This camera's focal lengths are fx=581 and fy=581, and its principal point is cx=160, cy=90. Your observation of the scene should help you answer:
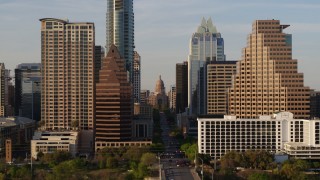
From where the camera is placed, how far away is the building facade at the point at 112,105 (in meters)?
71.4

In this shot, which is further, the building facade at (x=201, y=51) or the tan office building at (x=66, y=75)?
the building facade at (x=201, y=51)

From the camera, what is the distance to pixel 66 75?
269 feet

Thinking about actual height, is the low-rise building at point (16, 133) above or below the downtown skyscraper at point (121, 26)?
below

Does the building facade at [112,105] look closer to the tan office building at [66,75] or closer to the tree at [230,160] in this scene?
the tan office building at [66,75]

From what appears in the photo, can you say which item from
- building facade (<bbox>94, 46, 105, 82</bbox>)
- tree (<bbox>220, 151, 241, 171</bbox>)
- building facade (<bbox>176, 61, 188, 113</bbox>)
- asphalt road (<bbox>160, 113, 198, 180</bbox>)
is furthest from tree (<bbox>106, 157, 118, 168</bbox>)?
building facade (<bbox>176, 61, 188, 113</bbox>)

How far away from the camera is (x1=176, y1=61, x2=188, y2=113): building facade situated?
143 metres

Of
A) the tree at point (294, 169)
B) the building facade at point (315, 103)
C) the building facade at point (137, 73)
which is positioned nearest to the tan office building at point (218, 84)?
the building facade at point (315, 103)

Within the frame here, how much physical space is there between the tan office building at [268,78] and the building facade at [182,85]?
7312cm

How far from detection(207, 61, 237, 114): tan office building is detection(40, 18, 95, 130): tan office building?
2640cm

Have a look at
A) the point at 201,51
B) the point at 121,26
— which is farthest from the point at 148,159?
the point at 201,51

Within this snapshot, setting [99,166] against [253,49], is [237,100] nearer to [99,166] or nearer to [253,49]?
[253,49]

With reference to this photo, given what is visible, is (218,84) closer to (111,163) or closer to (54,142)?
(54,142)

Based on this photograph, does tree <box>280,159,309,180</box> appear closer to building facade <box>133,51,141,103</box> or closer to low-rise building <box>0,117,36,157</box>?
low-rise building <box>0,117,36,157</box>

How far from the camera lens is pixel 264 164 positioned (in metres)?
56.5
